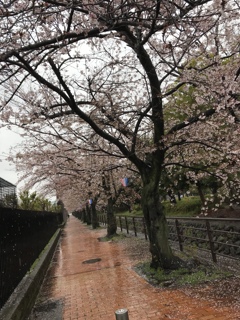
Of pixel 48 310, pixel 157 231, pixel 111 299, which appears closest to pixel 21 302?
pixel 48 310

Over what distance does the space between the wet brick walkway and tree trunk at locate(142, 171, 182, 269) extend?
70 centimetres

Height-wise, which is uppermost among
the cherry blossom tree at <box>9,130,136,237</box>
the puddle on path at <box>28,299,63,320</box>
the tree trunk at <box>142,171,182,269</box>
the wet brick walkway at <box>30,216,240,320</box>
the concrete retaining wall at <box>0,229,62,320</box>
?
the cherry blossom tree at <box>9,130,136,237</box>

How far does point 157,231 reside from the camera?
7297 millimetres

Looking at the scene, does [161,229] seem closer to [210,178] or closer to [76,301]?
[76,301]

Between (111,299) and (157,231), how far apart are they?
6.60 feet

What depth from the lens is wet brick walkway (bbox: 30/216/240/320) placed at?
15.5ft

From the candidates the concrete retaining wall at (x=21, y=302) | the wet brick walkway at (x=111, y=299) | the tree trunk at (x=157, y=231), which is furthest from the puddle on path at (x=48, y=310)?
the tree trunk at (x=157, y=231)

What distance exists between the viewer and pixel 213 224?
37.4ft

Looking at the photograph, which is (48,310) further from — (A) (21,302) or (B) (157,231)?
(B) (157,231)

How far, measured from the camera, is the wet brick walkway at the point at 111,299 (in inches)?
186

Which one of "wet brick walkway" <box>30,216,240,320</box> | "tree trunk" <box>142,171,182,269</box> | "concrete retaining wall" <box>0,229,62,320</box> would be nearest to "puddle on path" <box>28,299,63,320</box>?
"wet brick walkway" <box>30,216,240,320</box>

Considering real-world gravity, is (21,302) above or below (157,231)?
below

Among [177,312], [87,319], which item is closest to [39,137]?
[87,319]

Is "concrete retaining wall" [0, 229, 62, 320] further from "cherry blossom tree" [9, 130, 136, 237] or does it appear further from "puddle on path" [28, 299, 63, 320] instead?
"cherry blossom tree" [9, 130, 136, 237]
